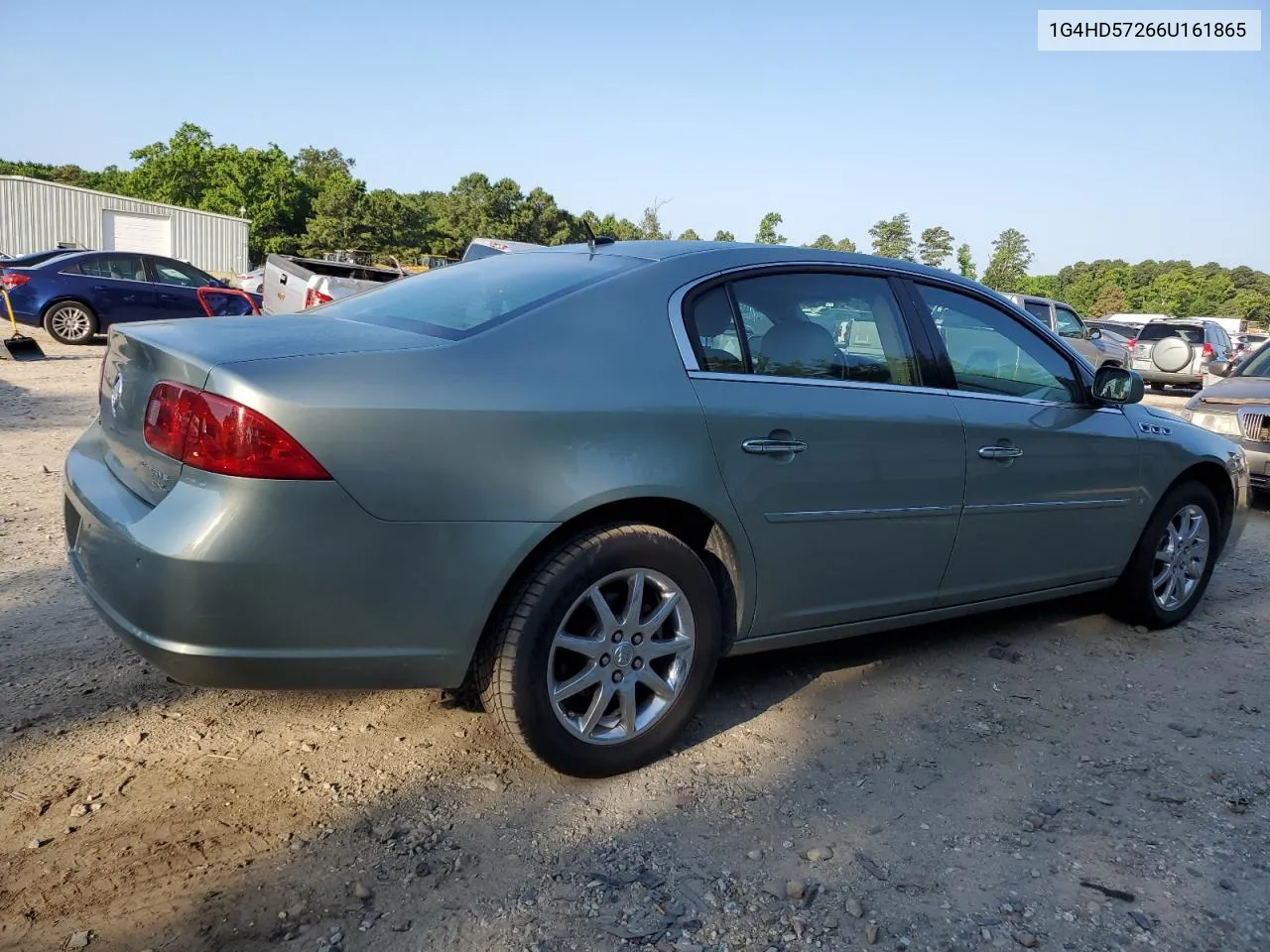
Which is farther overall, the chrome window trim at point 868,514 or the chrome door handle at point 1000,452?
the chrome door handle at point 1000,452

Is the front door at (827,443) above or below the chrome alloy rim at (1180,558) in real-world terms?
above

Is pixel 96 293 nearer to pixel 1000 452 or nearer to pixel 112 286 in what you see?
pixel 112 286

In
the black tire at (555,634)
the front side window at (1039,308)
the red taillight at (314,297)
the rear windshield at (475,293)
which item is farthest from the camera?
the front side window at (1039,308)

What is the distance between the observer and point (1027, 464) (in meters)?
3.68

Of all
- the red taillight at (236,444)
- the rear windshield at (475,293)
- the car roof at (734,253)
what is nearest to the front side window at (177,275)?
the rear windshield at (475,293)

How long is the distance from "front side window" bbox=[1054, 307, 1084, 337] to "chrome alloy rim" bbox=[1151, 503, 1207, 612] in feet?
46.5

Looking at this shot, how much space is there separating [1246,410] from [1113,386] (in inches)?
173

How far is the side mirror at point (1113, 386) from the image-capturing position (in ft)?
13.0

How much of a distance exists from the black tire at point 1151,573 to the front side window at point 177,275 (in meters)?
15.0

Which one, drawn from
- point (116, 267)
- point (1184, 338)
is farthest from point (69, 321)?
point (1184, 338)

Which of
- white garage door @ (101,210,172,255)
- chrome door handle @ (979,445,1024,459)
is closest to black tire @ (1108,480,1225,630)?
chrome door handle @ (979,445,1024,459)

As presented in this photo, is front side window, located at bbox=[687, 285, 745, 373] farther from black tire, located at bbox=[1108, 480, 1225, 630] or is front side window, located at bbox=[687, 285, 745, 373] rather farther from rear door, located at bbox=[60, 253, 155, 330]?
rear door, located at bbox=[60, 253, 155, 330]

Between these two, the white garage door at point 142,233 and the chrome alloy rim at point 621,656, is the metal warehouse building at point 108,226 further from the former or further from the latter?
the chrome alloy rim at point 621,656

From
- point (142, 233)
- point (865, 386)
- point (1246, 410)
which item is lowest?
point (1246, 410)
